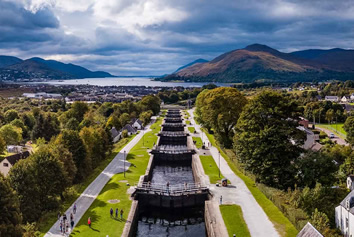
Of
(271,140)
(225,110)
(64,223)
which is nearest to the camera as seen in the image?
(64,223)

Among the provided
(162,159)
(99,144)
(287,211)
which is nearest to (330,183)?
(287,211)

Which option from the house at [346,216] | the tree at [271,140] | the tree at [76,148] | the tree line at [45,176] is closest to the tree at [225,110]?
the tree line at [45,176]

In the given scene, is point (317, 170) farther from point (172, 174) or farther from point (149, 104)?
point (149, 104)

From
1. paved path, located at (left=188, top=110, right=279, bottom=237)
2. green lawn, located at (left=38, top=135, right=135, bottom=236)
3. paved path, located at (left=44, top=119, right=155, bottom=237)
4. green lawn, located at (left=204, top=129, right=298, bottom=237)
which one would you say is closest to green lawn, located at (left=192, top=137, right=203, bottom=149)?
paved path, located at (left=44, top=119, right=155, bottom=237)

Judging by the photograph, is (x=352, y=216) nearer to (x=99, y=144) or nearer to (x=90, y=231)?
(x=90, y=231)

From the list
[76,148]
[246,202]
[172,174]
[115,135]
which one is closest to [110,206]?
[76,148]

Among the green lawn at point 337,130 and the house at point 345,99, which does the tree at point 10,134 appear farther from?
the house at point 345,99
